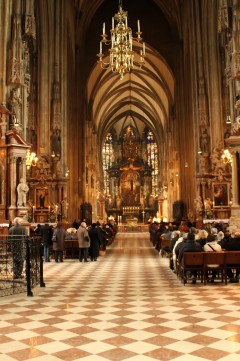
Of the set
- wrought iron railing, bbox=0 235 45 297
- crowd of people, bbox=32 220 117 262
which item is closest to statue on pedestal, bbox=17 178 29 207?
crowd of people, bbox=32 220 117 262

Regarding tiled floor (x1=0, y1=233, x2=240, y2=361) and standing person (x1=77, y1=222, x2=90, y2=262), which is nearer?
tiled floor (x1=0, y1=233, x2=240, y2=361)

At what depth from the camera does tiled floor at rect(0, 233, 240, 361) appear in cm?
419

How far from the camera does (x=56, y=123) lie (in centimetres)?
2473

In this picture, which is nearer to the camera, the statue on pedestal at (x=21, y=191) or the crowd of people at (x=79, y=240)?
the crowd of people at (x=79, y=240)

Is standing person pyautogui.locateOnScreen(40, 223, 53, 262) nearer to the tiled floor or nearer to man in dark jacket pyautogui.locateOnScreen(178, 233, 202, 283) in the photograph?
the tiled floor

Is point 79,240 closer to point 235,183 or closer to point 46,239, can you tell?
point 46,239

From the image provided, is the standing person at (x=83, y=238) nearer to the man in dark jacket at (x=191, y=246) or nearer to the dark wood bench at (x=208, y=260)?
the man in dark jacket at (x=191, y=246)

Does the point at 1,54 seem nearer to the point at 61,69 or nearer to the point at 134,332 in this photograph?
the point at 61,69

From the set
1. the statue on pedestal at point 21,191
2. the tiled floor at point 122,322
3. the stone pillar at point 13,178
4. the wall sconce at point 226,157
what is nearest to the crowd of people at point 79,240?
the statue on pedestal at point 21,191

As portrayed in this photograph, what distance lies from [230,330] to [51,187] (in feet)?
64.6

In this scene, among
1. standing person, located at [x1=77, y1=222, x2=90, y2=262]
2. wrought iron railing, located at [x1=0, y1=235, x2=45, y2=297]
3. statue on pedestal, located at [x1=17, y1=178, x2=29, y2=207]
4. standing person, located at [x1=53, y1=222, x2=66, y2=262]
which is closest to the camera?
wrought iron railing, located at [x1=0, y1=235, x2=45, y2=297]

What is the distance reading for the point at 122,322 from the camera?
542 cm

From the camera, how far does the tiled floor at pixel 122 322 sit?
Result: 4.19 metres

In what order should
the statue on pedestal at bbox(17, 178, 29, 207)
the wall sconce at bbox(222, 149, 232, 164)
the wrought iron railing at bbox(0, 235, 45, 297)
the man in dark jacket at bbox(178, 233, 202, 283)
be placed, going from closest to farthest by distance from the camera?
the wrought iron railing at bbox(0, 235, 45, 297) < the man in dark jacket at bbox(178, 233, 202, 283) < the statue on pedestal at bbox(17, 178, 29, 207) < the wall sconce at bbox(222, 149, 232, 164)
